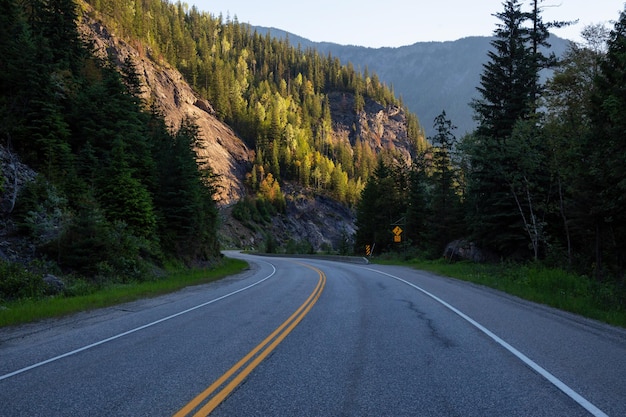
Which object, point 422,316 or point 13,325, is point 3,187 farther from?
point 422,316

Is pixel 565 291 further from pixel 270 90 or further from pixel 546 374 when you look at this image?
pixel 270 90

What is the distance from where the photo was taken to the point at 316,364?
5.79 m

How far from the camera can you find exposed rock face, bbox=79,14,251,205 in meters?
72.5

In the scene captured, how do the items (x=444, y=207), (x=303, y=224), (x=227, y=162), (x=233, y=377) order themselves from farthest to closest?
(x=303, y=224), (x=227, y=162), (x=444, y=207), (x=233, y=377)

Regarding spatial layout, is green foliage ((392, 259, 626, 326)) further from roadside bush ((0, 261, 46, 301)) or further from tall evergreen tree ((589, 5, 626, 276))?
roadside bush ((0, 261, 46, 301))

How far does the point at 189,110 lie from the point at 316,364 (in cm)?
9159

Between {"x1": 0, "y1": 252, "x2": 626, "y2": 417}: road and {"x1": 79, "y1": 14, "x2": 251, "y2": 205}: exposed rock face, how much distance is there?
6398 centimetres

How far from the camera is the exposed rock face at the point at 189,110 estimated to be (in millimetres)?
72500

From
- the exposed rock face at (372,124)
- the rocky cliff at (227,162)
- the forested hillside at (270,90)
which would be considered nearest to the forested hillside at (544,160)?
the rocky cliff at (227,162)

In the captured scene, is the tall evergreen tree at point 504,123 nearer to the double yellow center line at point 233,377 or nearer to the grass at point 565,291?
the grass at point 565,291

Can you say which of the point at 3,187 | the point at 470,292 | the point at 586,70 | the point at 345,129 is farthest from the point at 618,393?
the point at 345,129

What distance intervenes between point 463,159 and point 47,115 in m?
31.5

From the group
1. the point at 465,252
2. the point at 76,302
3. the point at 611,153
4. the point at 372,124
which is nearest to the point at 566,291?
the point at 611,153

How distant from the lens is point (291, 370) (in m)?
5.50
